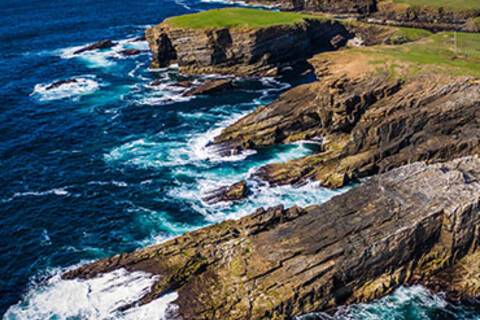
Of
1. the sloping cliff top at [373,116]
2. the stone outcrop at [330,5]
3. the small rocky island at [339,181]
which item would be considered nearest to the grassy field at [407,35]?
the small rocky island at [339,181]

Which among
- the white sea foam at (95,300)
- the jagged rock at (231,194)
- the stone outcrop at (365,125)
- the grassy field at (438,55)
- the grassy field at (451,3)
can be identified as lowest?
the white sea foam at (95,300)

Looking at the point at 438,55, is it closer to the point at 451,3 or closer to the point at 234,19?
the point at 234,19

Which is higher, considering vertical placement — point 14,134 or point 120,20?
point 120,20

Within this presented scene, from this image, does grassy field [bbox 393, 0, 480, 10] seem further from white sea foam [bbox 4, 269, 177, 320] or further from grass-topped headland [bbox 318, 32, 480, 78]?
white sea foam [bbox 4, 269, 177, 320]

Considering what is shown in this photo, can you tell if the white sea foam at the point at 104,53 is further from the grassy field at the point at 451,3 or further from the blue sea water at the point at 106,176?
the grassy field at the point at 451,3

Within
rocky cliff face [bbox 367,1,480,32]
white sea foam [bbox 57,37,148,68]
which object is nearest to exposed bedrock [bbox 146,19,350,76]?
white sea foam [bbox 57,37,148,68]

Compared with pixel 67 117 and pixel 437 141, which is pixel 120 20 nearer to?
pixel 67 117

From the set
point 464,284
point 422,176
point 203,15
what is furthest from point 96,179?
point 203,15

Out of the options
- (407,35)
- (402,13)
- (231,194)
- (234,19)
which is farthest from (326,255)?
(402,13)
